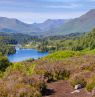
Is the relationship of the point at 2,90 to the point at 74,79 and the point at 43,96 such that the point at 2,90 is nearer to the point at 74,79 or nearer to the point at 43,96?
the point at 43,96

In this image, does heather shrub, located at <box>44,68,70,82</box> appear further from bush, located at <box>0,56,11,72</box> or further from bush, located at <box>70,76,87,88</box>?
bush, located at <box>0,56,11,72</box>

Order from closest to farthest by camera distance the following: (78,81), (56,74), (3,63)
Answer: (78,81)
(56,74)
(3,63)

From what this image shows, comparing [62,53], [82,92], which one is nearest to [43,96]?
[82,92]

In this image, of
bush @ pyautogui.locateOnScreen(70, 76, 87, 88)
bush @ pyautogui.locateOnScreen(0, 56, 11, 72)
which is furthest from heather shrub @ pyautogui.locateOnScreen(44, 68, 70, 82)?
bush @ pyautogui.locateOnScreen(0, 56, 11, 72)

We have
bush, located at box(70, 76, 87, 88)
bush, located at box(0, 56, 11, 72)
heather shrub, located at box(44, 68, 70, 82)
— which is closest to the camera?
bush, located at box(70, 76, 87, 88)

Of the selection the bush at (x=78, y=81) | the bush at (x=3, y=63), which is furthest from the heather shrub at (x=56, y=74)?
the bush at (x=3, y=63)

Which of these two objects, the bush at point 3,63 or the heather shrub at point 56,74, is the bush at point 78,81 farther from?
the bush at point 3,63

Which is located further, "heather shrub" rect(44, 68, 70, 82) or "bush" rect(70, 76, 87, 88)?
"heather shrub" rect(44, 68, 70, 82)

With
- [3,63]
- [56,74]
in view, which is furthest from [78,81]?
[3,63]

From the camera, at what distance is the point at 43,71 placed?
68.9 feet

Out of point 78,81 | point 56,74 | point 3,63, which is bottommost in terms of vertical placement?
point 3,63

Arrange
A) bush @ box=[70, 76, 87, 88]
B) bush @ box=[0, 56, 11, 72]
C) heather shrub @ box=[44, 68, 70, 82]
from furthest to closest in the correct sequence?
1. bush @ box=[0, 56, 11, 72]
2. heather shrub @ box=[44, 68, 70, 82]
3. bush @ box=[70, 76, 87, 88]

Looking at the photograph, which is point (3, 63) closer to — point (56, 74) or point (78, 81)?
point (56, 74)

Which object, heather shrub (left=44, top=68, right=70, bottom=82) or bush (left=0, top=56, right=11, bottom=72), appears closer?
heather shrub (left=44, top=68, right=70, bottom=82)
